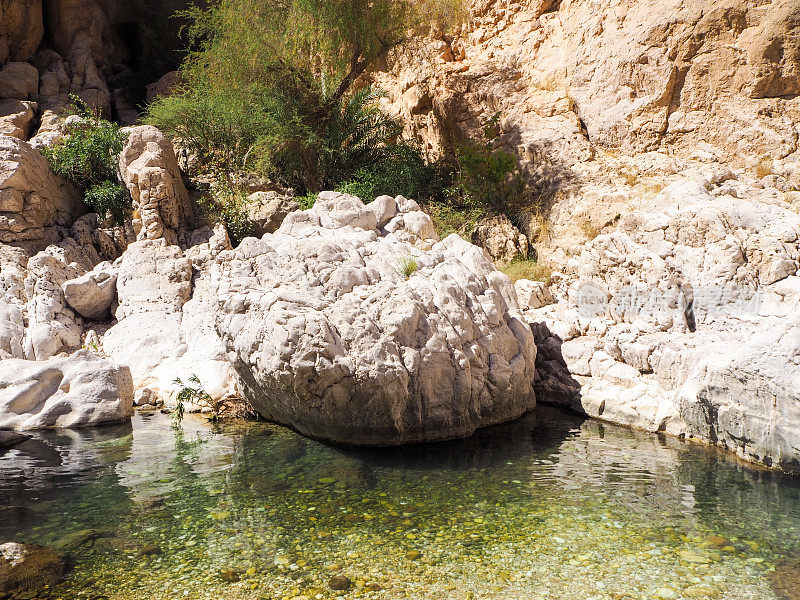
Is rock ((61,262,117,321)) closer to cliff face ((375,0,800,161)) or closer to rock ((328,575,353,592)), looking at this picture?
cliff face ((375,0,800,161))

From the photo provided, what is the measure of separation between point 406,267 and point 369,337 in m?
2.08

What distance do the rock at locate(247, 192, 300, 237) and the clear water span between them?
7331mm

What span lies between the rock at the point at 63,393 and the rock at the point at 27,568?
15.0 feet

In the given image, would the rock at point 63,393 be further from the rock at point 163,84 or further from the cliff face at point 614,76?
the rock at point 163,84

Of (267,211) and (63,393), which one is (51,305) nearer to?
(63,393)

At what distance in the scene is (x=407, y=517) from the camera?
6.59 m

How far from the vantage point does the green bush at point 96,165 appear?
15.8 meters

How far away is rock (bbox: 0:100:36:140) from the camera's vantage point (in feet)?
57.6

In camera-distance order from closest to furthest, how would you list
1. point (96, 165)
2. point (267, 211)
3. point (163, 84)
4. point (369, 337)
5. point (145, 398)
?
point (369, 337), point (145, 398), point (267, 211), point (96, 165), point (163, 84)

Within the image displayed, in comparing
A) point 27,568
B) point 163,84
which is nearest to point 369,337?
point 27,568

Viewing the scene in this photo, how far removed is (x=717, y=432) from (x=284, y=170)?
A: 13.5 meters

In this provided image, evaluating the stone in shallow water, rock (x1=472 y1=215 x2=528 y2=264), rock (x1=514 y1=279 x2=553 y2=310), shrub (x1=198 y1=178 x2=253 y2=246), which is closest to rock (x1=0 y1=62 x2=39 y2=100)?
shrub (x1=198 y1=178 x2=253 y2=246)

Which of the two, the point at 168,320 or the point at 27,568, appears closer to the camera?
the point at 27,568

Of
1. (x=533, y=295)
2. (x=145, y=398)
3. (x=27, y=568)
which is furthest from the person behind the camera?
(x=533, y=295)
